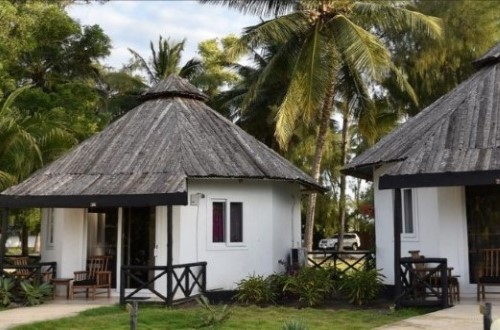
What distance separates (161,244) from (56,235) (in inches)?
116

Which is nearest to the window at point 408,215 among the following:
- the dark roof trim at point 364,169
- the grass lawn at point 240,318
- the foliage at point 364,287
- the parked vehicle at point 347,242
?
the dark roof trim at point 364,169

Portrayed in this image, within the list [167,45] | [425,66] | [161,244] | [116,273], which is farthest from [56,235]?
[167,45]

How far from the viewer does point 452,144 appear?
1261 cm

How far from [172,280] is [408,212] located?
5.60 m

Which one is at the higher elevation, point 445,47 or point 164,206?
point 445,47

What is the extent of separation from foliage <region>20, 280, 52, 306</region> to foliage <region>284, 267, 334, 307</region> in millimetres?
5342

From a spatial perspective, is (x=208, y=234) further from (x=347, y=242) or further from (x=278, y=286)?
(x=347, y=242)

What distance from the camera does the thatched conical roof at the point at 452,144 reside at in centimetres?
1149

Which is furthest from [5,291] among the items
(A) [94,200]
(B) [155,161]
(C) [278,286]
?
(C) [278,286]

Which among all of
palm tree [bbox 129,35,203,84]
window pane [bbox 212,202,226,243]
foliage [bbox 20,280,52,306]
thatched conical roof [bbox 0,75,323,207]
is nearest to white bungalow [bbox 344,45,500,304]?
thatched conical roof [bbox 0,75,323,207]

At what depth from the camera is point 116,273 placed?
15086 mm

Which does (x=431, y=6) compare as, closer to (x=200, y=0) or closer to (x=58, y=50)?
(x=200, y=0)

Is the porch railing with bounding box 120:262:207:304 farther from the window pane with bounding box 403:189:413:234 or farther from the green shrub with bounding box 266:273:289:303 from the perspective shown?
the window pane with bounding box 403:189:413:234

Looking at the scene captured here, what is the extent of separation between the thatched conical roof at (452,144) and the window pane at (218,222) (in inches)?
130
